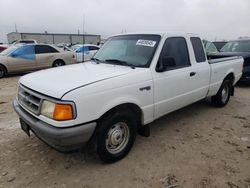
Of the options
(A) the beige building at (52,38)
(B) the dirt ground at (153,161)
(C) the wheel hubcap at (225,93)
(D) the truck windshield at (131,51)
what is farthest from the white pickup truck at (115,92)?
(A) the beige building at (52,38)

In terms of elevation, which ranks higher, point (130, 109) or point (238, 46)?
point (238, 46)

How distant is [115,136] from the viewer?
318cm

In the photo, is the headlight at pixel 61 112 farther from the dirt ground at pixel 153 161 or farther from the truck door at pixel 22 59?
the truck door at pixel 22 59

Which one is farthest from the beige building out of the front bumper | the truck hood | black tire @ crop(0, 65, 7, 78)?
the front bumper

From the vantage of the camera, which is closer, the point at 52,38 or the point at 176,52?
the point at 176,52

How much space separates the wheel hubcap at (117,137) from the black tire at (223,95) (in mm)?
3231

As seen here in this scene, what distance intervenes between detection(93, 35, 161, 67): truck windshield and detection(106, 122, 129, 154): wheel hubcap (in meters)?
0.99

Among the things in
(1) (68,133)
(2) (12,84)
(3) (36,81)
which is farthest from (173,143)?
(2) (12,84)

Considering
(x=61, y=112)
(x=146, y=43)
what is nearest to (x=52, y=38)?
(x=146, y=43)

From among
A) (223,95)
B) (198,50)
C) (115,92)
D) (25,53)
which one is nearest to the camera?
(115,92)

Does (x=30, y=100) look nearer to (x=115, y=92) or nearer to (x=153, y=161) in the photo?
(x=115, y=92)

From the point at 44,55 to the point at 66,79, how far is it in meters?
9.17

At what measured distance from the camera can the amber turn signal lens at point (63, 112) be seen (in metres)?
2.55

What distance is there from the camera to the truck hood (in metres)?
2.69
